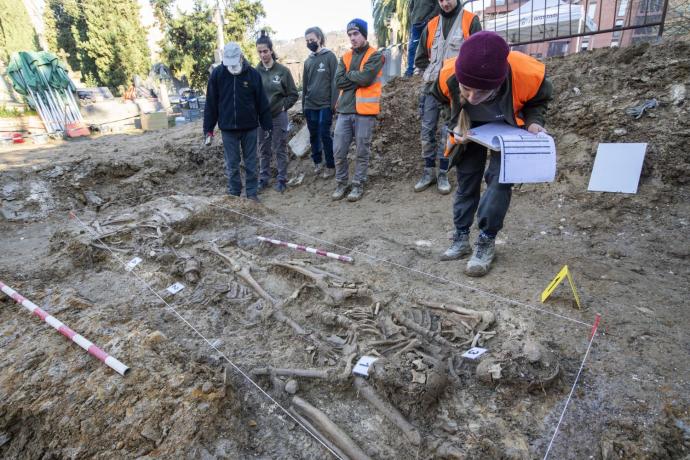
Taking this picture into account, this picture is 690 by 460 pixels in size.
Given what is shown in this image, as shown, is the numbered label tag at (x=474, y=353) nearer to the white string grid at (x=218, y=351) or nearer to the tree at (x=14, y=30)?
the white string grid at (x=218, y=351)

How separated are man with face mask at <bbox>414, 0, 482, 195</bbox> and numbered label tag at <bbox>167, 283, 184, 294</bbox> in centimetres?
308

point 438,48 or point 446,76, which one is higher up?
point 438,48

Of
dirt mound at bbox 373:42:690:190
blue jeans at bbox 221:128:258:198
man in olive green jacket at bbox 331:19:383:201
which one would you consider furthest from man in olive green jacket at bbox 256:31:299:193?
dirt mound at bbox 373:42:690:190

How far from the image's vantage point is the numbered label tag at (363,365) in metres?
2.28

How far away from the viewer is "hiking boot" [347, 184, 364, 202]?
5852 mm

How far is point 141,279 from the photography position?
3732 millimetres

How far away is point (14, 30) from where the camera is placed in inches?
898

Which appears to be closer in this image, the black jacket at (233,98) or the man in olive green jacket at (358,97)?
the man in olive green jacket at (358,97)

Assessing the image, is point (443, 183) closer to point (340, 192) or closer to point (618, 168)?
point (340, 192)

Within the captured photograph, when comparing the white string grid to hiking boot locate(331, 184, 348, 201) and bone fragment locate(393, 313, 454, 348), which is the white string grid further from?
hiking boot locate(331, 184, 348, 201)

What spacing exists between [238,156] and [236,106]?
2.44 feet

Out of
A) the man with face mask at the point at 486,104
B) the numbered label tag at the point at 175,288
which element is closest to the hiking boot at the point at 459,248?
the man with face mask at the point at 486,104

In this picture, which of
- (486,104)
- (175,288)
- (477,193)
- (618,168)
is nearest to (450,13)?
(486,104)

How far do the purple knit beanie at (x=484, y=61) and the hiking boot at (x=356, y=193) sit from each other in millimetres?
3349
